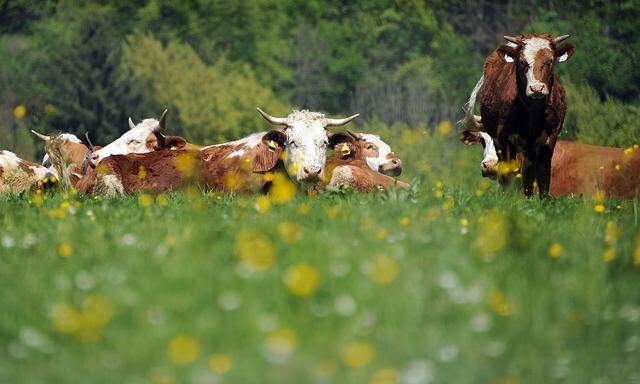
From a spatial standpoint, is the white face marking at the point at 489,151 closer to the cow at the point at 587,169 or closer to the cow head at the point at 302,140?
the cow at the point at 587,169

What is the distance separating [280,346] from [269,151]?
895 cm

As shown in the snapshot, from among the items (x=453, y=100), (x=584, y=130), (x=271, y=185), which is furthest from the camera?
(x=453, y=100)

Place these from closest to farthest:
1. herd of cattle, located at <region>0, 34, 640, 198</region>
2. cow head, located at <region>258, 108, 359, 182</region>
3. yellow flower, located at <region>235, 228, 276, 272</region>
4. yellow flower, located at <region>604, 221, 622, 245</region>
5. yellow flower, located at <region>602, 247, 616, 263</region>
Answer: yellow flower, located at <region>235, 228, 276, 272</region>, yellow flower, located at <region>602, 247, 616, 263</region>, yellow flower, located at <region>604, 221, 622, 245</region>, herd of cattle, located at <region>0, 34, 640, 198</region>, cow head, located at <region>258, 108, 359, 182</region>

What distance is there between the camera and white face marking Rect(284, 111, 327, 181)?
1196 cm

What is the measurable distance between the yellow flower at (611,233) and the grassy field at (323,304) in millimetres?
24

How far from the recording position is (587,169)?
1549cm

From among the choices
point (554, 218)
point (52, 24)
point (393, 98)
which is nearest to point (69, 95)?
point (393, 98)

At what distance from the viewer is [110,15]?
230 ft

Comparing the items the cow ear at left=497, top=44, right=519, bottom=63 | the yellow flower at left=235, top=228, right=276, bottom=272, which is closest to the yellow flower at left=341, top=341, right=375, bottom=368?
the yellow flower at left=235, top=228, right=276, bottom=272

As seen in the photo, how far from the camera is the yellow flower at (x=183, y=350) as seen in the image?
4.14 m

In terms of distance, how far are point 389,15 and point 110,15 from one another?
58.6ft

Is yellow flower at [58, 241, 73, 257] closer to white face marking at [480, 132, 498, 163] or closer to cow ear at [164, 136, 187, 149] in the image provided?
white face marking at [480, 132, 498, 163]

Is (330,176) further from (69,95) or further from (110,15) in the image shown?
(110,15)

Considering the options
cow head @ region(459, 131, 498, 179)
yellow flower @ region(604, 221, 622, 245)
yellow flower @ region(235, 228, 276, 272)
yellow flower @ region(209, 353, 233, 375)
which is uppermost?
yellow flower @ region(209, 353, 233, 375)
